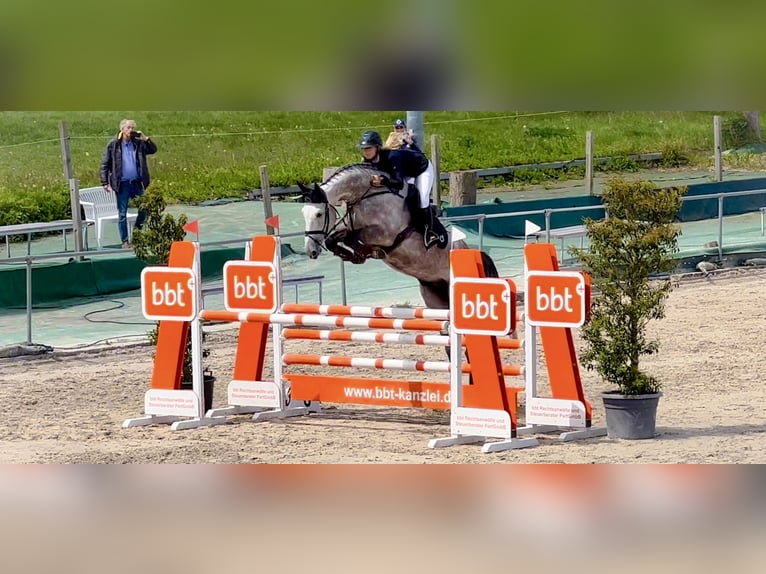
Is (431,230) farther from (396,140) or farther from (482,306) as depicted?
(482,306)

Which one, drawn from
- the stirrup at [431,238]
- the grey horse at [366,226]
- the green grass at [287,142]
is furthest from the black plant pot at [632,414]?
the green grass at [287,142]

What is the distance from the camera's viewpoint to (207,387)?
7598 millimetres

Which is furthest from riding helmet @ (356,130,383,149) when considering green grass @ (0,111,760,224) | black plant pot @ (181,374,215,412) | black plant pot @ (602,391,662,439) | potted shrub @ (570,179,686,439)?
green grass @ (0,111,760,224)

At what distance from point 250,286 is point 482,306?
5.76ft

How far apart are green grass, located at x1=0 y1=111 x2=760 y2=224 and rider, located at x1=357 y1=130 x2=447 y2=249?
8.93 m

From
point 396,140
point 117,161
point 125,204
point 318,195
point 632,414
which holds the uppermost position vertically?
point 117,161

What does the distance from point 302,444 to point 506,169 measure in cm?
1104

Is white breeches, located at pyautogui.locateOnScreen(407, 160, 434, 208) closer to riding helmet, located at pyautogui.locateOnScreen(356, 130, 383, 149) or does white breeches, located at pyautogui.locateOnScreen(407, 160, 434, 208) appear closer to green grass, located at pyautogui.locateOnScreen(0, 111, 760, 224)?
riding helmet, located at pyautogui.locateOnScreen(356, 130, 383, 149)

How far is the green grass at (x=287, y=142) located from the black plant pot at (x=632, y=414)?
33.6 feet

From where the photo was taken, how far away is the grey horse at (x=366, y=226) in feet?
22.8

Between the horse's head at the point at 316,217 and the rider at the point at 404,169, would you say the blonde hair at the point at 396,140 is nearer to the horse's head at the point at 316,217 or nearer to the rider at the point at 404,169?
the rider at the point at 404,169

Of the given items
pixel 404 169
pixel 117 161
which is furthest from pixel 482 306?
pixel 117 161
